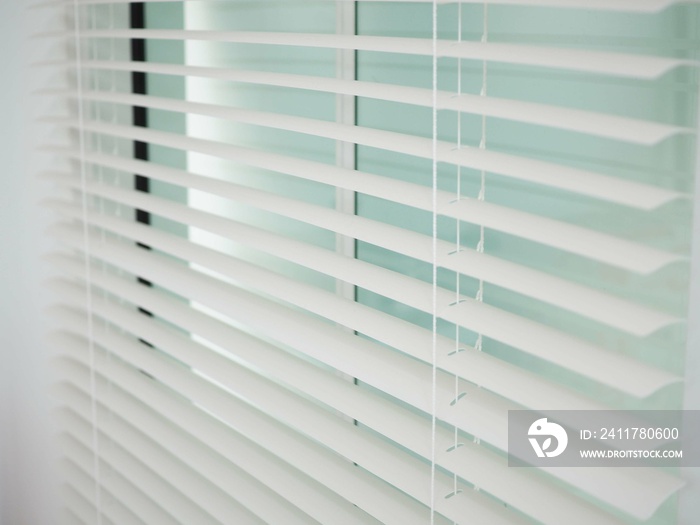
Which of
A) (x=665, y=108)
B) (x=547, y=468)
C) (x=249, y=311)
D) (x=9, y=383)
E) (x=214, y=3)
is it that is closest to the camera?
(x=547, y=468)

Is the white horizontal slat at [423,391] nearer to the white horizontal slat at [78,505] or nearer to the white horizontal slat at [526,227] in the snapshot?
the white horizontal slat at [526,227]

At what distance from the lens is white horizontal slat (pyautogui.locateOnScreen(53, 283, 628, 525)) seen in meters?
0.76

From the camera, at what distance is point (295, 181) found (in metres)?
1.31

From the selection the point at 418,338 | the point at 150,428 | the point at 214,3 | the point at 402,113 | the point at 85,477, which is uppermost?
the point at 214,3

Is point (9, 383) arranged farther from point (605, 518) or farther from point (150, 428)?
point (605, 518)

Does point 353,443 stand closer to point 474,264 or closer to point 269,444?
point 269,444

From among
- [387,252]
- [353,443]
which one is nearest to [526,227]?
[353,443]

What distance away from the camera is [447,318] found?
2.68ft

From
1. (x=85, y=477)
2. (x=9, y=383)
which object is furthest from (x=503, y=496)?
(x=9, y=383)

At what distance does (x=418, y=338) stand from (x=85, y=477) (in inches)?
→ 39.2

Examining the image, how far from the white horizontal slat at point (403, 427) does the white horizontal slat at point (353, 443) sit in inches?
1.5

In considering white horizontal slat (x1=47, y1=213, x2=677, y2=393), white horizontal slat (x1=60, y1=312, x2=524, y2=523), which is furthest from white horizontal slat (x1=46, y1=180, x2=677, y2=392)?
white horizontal slat (x1=60, y1=312, x2=524, y2=523)

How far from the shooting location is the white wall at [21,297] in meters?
1.68

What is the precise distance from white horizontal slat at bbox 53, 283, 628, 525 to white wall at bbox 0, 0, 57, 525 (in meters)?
0.59
